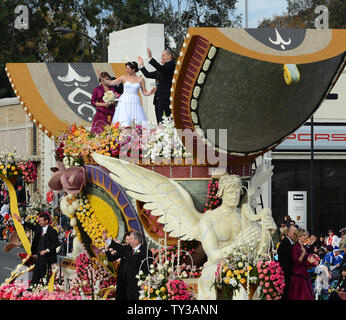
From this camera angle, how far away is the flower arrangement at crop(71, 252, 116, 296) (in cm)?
1157

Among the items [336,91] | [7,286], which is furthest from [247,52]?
[336,91]

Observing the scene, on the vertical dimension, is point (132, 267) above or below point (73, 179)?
below

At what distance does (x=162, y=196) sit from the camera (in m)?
10.6

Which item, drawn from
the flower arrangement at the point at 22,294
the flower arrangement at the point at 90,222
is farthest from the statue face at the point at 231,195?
the flower arrangement at the point at 22,294

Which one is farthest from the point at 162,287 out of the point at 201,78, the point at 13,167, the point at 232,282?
the point at 13,167

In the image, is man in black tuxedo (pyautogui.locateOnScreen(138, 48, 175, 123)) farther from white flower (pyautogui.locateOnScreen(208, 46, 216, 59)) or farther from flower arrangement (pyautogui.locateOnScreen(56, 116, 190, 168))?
white flower (pyautogui.locateOnScreen(208, 46, 216, 59))

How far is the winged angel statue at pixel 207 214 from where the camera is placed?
32.4 feet

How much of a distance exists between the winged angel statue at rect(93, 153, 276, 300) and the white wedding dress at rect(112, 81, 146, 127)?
6.90ft

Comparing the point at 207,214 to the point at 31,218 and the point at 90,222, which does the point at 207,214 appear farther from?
the point at 31,218

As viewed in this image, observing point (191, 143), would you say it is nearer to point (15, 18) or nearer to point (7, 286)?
point (7, 286)

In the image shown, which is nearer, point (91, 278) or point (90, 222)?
point (91, 278)

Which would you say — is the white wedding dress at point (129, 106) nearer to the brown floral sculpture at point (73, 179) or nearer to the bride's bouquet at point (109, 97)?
the bride's bouquet at point (109, 97)

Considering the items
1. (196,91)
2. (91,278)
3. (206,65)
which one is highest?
(206,65)

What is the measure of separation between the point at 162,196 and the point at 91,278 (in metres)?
1.59
